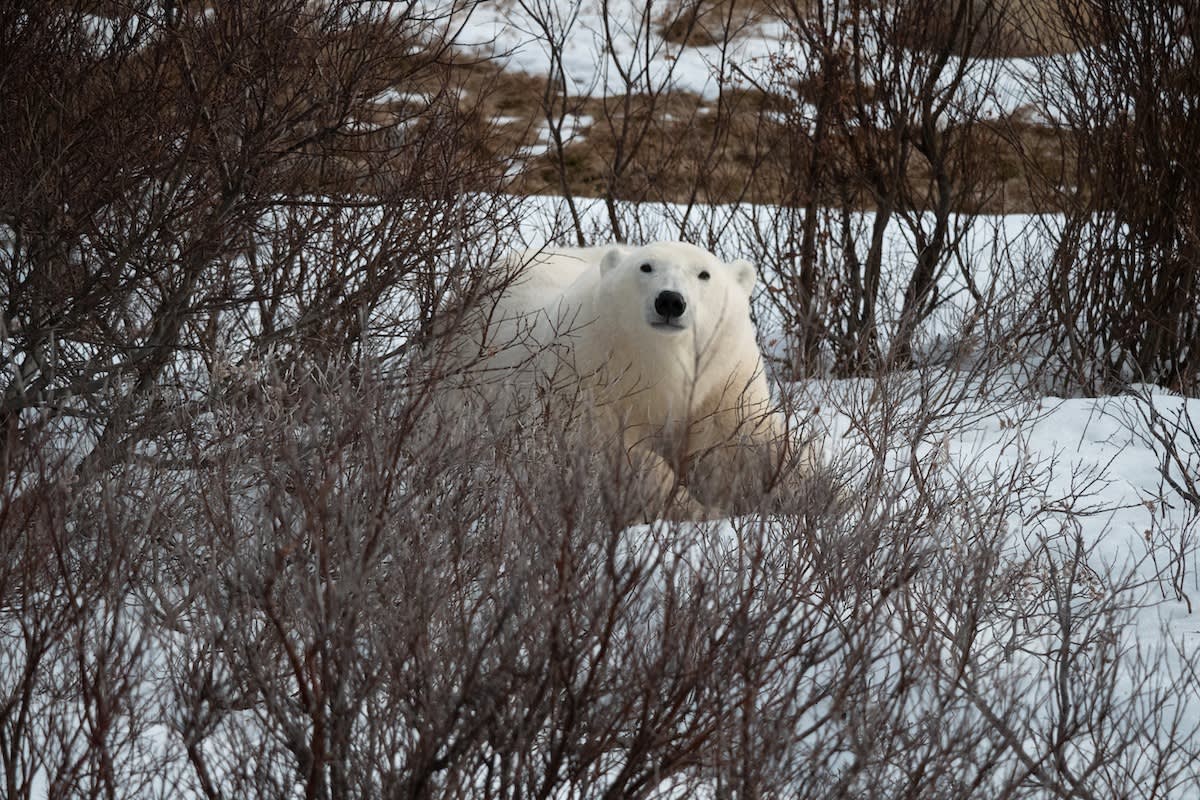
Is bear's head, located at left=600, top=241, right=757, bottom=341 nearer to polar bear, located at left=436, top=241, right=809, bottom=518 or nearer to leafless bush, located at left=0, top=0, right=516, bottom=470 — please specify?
polar bear, located at left=436, top=241, right=809, bottom=518

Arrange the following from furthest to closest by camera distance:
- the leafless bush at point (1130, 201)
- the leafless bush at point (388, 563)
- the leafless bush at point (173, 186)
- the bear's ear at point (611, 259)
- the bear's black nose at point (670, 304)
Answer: the leafless bush at point (1130, 201) → the bear's ear at point (611, 259) → the bear's black nose at point (670, 304) → the leafless bush at point (173, 186) → the leafless bush at point (388, 563)

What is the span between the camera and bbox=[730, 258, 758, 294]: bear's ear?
4059mm

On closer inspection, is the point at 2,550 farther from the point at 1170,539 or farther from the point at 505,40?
the point at 505,40

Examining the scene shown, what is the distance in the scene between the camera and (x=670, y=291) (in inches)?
144

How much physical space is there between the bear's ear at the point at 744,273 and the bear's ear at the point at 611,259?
347mm

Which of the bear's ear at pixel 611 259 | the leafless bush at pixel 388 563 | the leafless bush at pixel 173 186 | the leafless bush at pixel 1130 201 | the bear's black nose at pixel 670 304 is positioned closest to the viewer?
the leafless bush at pixel 388 563

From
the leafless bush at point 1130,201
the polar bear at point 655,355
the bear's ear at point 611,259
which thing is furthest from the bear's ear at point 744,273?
the leafless bush at point 1130,201

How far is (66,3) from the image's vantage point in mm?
3656

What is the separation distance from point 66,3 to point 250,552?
1998 mm

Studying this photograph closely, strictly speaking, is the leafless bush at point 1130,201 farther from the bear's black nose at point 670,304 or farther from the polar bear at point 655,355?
the bear's black nose at point 670,304

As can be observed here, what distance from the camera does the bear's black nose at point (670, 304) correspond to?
3668 mm

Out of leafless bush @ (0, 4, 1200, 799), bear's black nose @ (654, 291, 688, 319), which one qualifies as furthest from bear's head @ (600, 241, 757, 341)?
leafless bush @ (0, 4, 1200, 799)

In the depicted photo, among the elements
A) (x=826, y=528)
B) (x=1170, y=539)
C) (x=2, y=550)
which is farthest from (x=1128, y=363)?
(x=2, y=550)

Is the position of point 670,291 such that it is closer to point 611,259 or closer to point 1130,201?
point 611,259
